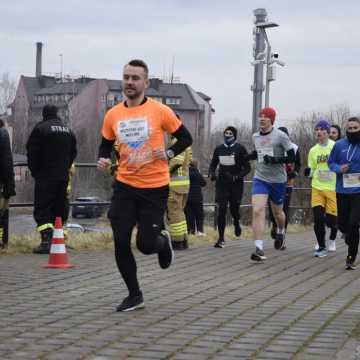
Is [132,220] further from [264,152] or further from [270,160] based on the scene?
Answer: [264,152]

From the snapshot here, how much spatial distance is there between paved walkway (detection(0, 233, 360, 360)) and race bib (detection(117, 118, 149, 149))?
1.35 metres

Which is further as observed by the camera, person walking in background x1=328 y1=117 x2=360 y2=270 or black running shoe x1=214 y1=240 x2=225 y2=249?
black running shoe x1=214 y1=240 x2=225 y2=249

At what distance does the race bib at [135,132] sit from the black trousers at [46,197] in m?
4.84

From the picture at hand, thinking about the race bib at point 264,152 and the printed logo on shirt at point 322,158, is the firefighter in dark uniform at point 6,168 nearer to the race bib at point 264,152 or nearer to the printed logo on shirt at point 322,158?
the race bib at point 264,152

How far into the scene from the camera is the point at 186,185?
13.4m

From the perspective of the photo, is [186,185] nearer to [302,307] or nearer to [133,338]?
[302,307]

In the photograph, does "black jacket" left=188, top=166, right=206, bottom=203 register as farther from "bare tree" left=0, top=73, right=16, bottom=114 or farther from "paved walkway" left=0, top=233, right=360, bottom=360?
"bare tree" left=0, top=73, right=16, bottom=114

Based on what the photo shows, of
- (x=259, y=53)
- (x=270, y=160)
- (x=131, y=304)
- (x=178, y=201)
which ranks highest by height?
(x=259, y=53)

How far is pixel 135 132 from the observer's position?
757cm

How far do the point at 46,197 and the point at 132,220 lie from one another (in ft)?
16.0

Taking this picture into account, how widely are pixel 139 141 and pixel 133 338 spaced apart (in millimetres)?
1819

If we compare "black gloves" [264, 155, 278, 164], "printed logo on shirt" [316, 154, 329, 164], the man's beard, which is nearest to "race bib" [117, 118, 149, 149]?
the man's beard

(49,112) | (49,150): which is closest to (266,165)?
(49,150)

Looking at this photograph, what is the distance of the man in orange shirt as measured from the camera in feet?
24.8
